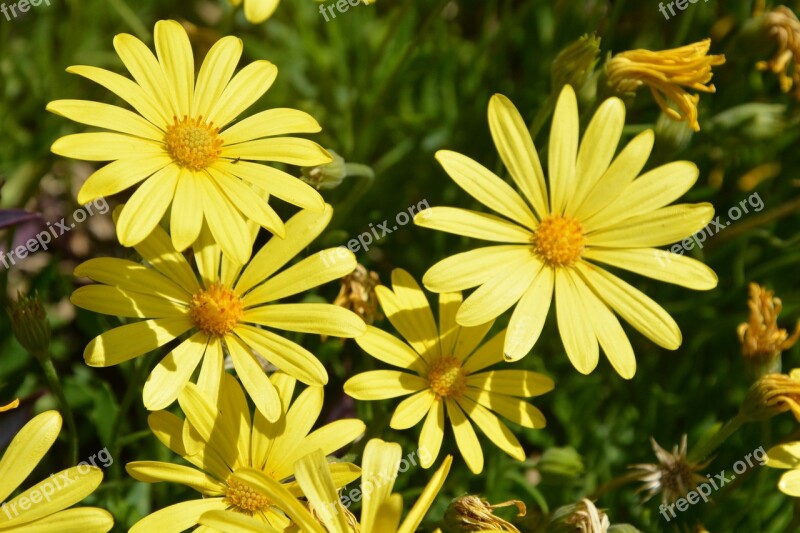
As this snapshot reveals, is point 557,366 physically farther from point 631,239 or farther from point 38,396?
point 38,396

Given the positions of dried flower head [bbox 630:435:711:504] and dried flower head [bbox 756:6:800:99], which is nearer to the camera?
dried flower head [bbox 630:435:711:504]

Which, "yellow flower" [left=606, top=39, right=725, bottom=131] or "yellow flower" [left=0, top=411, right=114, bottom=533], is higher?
"yellow flower" [left=606, top=39, right=725, bottom=131]

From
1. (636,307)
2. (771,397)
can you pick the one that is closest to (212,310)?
(636,307)

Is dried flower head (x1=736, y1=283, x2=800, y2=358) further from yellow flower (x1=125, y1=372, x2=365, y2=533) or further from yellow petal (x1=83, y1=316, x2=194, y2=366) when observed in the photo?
yellow petal (x1=83, y1=316, x2=194, y2=366)

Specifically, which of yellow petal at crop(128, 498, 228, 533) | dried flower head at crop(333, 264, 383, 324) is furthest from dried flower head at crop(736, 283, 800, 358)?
yellow petal at crop(128, 498, 228, 533)

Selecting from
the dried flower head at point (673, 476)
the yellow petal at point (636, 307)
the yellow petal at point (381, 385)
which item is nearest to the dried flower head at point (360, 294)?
the yellow petal at point (381, 385)

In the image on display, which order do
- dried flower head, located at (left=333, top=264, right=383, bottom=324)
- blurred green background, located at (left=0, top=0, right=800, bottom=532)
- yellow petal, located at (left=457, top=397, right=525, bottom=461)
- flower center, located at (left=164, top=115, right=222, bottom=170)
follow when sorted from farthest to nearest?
blurred green background, located at (left=0, top=0, right=800, bottom=532), dried flower head, located at (left=333, top=264, right=383, bottom=324), yellow petal, located at (left=457, top=397, right=525, bottom=461), flower center, located at (left=164, top=115, right=222, bottom=170)

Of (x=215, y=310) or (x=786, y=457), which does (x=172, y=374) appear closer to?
(x=215, y=310)
